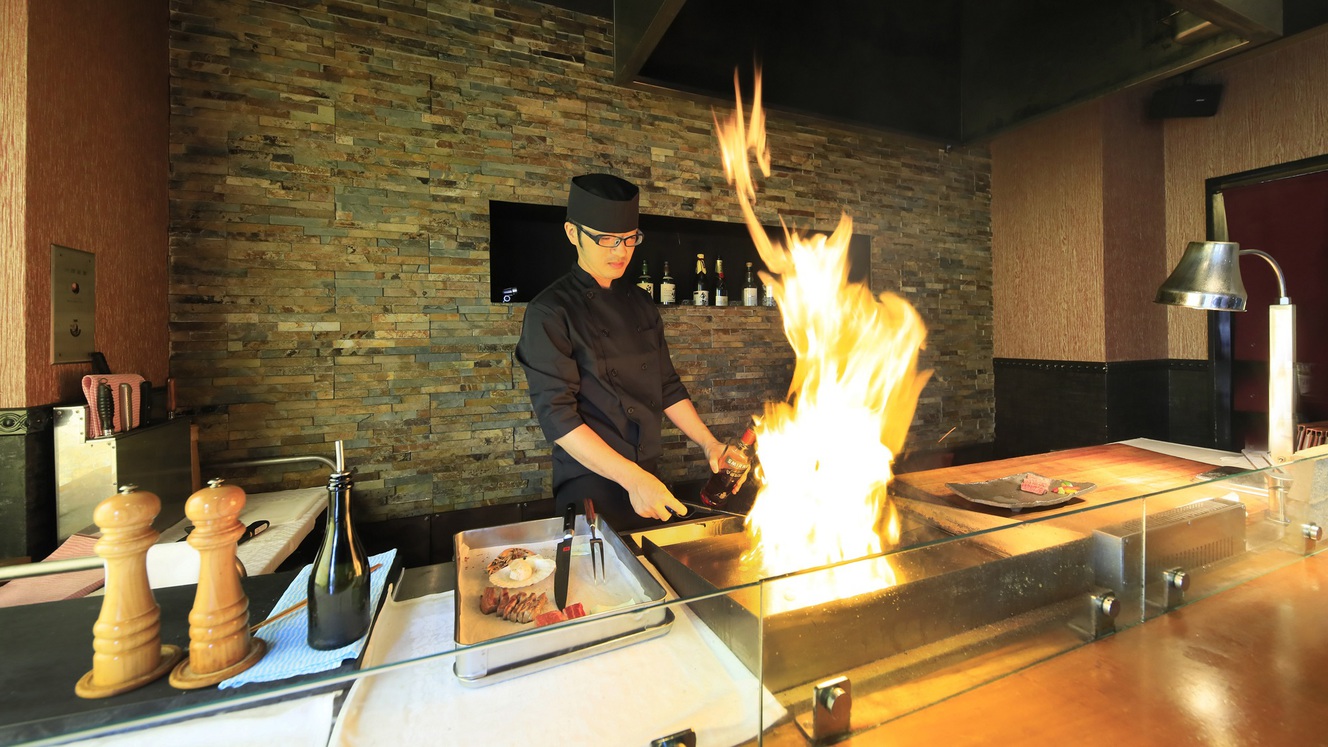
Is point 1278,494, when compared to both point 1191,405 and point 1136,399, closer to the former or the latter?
point 1136,399

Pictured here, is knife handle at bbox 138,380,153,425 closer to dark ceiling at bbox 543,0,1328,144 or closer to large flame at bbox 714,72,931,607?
dark ceiling at bbox 543,0,1328,144

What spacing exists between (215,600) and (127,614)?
99mm

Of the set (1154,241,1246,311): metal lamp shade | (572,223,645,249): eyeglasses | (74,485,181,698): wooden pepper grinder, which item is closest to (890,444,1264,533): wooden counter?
(1154,241,1246,311): metal lamp shade

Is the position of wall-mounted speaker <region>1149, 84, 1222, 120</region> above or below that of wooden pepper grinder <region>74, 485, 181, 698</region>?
above

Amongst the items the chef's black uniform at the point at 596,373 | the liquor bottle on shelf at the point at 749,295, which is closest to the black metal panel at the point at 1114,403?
the liquor bottle on shelf at the point at 749,295

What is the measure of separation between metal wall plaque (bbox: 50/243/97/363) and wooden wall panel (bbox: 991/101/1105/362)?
557 centimetres

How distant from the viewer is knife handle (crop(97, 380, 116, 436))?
184 centimetres

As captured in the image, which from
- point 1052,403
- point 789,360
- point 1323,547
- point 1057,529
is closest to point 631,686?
point 1057,529

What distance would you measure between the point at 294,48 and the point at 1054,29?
3.63 m

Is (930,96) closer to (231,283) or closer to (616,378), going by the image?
(616,378)

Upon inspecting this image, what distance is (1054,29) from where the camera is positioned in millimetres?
2266

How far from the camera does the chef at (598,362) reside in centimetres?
191

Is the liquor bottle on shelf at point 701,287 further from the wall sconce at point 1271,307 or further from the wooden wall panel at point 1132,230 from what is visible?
the wooden wall panel at point 1132,230

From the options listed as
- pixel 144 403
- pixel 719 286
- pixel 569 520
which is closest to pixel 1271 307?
pixel 569 520
